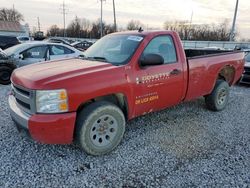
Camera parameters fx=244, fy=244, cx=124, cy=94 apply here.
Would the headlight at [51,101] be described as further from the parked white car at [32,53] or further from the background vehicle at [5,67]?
the background vehicle at [5,67]

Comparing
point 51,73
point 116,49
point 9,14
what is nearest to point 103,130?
point 51,73

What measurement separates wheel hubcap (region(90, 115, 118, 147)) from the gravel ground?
0.78 feet

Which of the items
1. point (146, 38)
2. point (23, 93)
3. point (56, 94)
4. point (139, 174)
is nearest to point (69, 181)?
point (139, 174)

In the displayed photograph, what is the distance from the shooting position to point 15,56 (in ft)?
27.8

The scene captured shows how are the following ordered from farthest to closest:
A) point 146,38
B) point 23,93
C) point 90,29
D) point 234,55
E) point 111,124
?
point 90,29 → point 234,55 → point 146,38 → point 111,124 → point 23,93

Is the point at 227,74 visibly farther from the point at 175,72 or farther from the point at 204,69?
the point at 175,72

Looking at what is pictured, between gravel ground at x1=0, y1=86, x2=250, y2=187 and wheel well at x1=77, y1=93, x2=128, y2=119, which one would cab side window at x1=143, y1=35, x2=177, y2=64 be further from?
gravel ground at x1=0, y1=86, x2=250, y2=187

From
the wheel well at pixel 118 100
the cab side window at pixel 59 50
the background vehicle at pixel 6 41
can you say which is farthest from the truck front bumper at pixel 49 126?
the background vehicle at pixel 6 41

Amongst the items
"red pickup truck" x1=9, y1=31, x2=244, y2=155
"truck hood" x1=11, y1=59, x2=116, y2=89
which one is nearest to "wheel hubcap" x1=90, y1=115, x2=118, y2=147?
"red pickup truck" x1=9, y1=31, x2=244, y2=155

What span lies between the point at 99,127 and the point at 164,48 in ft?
6.43

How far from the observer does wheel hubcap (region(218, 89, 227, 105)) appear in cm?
588

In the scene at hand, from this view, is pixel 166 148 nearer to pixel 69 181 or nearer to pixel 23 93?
pixel 69 181

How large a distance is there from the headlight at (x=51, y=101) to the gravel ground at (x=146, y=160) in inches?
33.3

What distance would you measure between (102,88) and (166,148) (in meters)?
1.49
